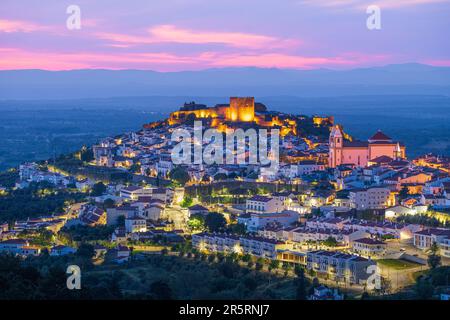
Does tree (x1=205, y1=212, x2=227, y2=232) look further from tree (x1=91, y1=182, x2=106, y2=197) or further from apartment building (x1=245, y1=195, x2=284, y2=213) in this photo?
tree (x1=91, y1=182, x2=106, y2=197)

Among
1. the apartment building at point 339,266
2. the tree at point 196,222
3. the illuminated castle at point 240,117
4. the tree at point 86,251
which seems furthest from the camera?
A: the illuminated castle at point 240,117

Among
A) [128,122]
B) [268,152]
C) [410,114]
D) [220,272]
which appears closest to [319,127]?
[268,152]

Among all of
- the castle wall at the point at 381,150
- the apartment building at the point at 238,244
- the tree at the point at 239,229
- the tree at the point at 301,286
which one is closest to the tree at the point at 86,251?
the apartment building at the point at 238,244

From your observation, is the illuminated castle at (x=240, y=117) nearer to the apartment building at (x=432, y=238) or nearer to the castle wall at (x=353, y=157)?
the castle wall at (x=353, y=157)

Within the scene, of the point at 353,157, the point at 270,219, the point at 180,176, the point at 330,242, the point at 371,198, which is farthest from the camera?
the point at 353,157

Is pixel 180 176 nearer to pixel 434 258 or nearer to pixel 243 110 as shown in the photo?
pixel 243 110

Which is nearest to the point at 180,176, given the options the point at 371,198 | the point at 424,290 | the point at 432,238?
the point at 371,198
